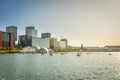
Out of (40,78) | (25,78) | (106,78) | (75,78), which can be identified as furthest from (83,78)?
(25,78)

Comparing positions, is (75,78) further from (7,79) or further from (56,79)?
(7,79)

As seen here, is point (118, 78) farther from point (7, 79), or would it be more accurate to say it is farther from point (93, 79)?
point (7, 79)

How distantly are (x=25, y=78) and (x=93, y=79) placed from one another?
18.8 meters

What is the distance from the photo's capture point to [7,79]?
61.9 m

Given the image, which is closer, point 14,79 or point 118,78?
point 14,79

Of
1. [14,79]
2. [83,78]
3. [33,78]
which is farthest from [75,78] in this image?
[14,79]

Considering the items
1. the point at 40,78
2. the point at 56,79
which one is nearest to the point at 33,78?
the point at 40,78

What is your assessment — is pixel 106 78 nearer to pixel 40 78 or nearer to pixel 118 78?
pixel 118 78

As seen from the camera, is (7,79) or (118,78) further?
(118,78)

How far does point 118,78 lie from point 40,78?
22346mm

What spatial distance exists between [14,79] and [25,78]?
3.25 metres

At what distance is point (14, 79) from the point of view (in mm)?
62000

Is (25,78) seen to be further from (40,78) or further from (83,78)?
(83,78)

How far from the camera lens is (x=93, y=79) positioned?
6362 centimetres
